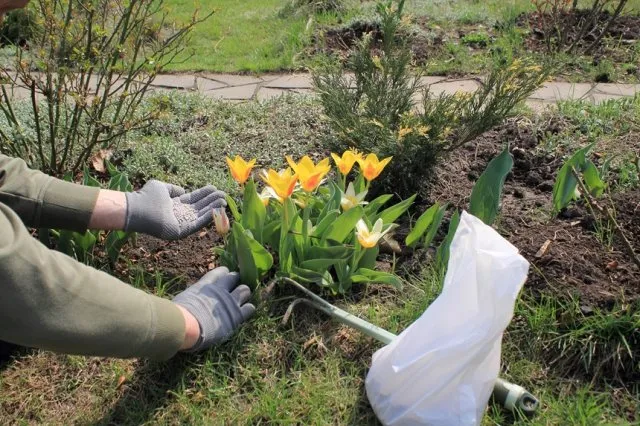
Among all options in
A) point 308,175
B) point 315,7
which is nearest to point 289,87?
point 315,7

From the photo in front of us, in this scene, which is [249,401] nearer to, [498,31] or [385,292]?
[385,292]

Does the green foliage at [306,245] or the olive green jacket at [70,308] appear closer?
the olive green jacket at [70,308]

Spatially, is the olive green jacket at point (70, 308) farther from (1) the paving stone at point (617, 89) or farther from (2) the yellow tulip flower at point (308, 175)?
(1) the paving stone at point (617, 89)

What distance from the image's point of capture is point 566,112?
345 cm

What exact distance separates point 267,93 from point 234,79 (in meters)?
0.47

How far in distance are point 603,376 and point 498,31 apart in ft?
11.6

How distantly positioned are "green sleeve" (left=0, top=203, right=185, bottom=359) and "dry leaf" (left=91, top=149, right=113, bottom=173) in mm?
1358

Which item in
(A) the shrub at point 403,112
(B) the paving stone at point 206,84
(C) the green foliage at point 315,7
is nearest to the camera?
(A) the shrub at point 403,112

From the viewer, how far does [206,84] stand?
4562 mm

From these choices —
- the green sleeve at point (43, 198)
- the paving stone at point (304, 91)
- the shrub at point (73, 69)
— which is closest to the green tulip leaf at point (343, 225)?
the green sleeve at point (43, 198)

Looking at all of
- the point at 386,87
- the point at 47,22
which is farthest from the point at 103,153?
the point at 386,87

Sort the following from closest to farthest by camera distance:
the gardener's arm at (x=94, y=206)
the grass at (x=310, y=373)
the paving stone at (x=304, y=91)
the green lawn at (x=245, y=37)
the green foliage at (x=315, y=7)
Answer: the grass at (x=310, y=373), the gardener's arm at (x=94, y=206), the paving stone at (x=304, y=91), the green lawn at (x=245, y=37), the green foliage at (x=315, y=7)

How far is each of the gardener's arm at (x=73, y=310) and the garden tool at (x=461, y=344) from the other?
655mm

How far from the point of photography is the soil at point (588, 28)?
4.70 metres
